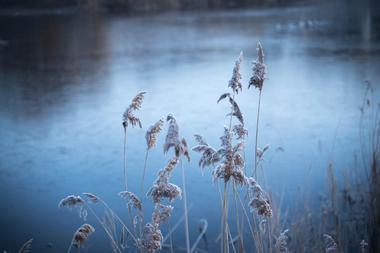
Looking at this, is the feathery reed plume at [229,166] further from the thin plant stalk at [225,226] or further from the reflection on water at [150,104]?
the reflection on water at [150,104]

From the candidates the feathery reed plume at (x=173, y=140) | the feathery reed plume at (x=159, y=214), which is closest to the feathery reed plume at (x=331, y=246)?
the feathery reed plume at (x=159, y=214)

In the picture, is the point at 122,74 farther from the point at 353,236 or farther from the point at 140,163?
the point at 353,236

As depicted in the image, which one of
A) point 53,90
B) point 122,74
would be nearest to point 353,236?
point 53,90

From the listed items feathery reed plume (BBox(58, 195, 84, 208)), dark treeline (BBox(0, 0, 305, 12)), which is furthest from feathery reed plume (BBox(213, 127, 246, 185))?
dark treeline (BBox(0, 0, 305, 12))

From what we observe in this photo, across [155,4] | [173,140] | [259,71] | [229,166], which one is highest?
[155,4]

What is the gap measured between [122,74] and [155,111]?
8.91ft

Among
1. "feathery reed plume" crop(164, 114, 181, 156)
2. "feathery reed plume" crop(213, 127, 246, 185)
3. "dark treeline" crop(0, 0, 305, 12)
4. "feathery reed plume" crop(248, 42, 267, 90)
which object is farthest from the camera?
"dark treeline" crop(0, 0, 305, 12)

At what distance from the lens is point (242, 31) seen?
44.4 feet

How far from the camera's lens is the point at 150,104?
669 centimetres

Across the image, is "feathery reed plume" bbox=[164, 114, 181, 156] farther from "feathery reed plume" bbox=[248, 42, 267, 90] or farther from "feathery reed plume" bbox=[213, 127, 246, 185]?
"feathery reed plume" bbox=[248, 42, 267, 90]

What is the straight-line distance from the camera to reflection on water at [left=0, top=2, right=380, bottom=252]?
13.7 ft

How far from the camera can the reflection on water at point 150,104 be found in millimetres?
4168

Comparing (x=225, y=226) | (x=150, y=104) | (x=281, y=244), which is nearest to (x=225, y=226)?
(x=225, y=226)

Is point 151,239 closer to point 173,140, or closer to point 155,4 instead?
point 173,140
